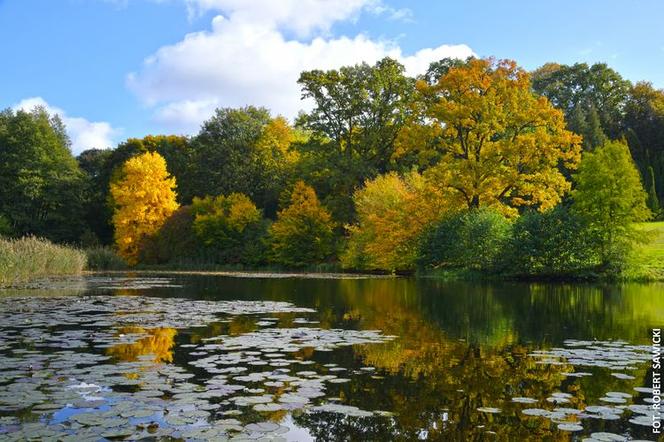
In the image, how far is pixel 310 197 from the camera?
39.1 meters

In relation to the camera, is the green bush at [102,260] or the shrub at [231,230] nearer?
the green bush at [102,260]

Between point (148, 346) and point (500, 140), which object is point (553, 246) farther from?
point (148, 346)

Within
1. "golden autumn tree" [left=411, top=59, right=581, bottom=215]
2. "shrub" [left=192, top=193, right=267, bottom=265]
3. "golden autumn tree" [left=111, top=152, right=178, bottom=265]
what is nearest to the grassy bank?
"shrub" [left=192, top=193, right=267, bottom=265]

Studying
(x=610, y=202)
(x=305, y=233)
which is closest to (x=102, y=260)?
(x=305, y=233)

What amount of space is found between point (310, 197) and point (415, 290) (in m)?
20.4

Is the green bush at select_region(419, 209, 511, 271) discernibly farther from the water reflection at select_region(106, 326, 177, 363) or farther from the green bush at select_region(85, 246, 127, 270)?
the green bush at select_region(85, 246, 127, 270)

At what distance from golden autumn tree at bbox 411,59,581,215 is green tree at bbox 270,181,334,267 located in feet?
39.2

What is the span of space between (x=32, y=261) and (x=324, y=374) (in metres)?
20.6

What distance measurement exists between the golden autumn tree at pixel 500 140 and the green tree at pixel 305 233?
39.2 feet

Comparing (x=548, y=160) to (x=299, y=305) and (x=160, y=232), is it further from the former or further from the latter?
(x=160, y=232)

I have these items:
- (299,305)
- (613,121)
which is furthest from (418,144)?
(613,121)

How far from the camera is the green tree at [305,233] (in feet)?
127

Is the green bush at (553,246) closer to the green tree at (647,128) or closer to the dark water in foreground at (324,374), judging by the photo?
the dark water in foreground at (324,374)

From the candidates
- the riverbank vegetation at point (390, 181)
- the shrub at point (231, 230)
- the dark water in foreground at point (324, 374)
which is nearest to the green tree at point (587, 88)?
the riverbank vegetation at point (390, 181)
